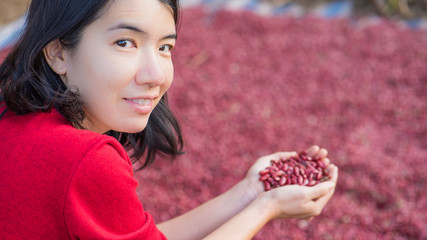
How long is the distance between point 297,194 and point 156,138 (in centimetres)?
62

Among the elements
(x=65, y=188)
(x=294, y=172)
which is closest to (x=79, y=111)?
(x=65, y=188)

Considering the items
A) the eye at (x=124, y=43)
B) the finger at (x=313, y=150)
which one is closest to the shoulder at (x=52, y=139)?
the eye at (x=124, y=43)

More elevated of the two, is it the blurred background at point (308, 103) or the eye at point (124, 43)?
the eye at point (124, 43)

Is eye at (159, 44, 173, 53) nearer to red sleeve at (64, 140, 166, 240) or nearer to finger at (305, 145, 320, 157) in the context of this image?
red sleeve at (64, 140, 166, 240)

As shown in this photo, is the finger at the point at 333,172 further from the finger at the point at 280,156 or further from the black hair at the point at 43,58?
the black hair at the point at 43,58

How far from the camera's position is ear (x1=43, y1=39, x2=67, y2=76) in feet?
4.81

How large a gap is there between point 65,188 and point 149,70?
429mm

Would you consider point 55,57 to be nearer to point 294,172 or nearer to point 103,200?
point 103,200

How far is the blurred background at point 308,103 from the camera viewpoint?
10.1 ft

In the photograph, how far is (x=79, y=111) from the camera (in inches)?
57.6

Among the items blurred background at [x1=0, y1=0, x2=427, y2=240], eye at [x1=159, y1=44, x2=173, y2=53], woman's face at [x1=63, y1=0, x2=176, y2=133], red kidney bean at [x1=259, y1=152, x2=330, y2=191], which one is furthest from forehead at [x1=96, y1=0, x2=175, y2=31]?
red kidney bean at [x1=259, y1=152, x2=330, y2=191]

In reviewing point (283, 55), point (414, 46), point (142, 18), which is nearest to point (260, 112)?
point (283, 55)

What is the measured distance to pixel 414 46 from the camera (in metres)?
5.14

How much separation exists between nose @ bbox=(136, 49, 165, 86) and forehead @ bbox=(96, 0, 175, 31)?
0.09m
